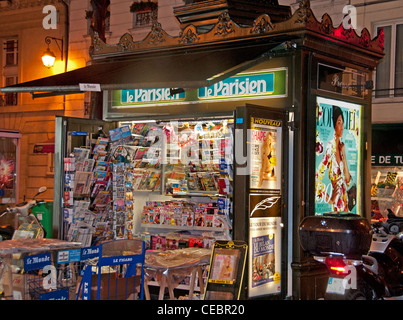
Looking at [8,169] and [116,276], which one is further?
[8,169]

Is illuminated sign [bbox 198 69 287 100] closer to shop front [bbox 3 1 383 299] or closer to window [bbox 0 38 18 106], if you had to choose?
shop front [bbox 3 1 383 299]

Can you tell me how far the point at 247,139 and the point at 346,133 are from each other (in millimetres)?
1998

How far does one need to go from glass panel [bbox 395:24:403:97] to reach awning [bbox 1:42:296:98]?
723cm

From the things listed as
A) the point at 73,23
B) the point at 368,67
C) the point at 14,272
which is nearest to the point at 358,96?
the point at 368,67

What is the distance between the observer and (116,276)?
572 centimetres

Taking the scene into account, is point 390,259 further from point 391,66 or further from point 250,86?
point 391,66

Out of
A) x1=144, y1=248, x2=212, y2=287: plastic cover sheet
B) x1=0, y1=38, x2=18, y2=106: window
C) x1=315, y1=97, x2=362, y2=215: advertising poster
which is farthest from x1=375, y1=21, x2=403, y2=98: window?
x1=0, y1=38, x2=18, y2=106: window

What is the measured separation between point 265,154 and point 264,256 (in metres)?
1.24

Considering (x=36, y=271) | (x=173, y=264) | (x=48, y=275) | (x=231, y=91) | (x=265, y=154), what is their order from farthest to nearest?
(x=231, y=91), (x=265, y=154), (x=173, y=264), (x=36, y=271), (x=48, y=275)

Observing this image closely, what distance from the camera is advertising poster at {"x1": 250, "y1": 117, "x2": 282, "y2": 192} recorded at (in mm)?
7305

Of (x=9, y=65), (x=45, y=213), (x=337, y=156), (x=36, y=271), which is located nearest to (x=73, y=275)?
(x=36, y=271)

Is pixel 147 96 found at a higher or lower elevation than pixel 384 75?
lower

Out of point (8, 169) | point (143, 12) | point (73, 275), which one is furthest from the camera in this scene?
point (143, 12)
